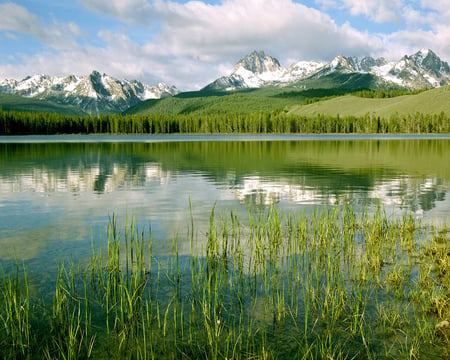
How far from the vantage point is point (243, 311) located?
10734mm

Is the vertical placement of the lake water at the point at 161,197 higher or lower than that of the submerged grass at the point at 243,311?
higher

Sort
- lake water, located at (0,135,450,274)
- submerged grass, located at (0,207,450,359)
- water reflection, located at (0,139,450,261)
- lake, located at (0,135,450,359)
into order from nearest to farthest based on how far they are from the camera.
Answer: submerged grass, located at (0,207,450,359)
lake, located at (0,135,450,359)
lake water, located at (0,135,450,274)
water reflection, located at (0,139,450,261)

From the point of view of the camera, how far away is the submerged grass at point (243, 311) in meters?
8.87

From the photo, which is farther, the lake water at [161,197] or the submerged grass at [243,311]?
the lake water at [161,197]

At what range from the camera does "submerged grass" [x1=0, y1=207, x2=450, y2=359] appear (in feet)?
29.1

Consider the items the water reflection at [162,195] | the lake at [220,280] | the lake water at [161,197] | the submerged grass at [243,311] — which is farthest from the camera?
the water reflection at [162,195]

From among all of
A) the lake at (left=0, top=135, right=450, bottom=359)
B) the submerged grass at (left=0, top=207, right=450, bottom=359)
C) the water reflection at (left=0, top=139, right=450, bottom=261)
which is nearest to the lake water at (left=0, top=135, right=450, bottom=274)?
the water reflection at (left=0, top=139, right=450, bottom=261)

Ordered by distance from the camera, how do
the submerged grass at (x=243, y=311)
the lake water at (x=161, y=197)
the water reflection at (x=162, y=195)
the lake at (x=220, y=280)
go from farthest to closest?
the water reflection at (x=162, y=195)
the lake water at (x=161, y=197)
the lake at (x=220, y=280)
the submerged grass at (x=243, y=311)

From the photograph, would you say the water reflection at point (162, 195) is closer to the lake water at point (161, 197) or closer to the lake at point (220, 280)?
the lake water at point (161, 197)

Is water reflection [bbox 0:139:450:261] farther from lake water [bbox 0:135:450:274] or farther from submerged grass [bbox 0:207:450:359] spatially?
submerged grass [bbox 0:207:450:359]

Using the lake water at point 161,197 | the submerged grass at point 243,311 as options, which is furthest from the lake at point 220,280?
the lake water at point 161,197

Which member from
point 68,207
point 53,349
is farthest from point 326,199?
point 53,349

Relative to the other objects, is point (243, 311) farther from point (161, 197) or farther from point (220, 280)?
point (161, 197)

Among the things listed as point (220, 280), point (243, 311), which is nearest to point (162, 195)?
point (220, 280)
